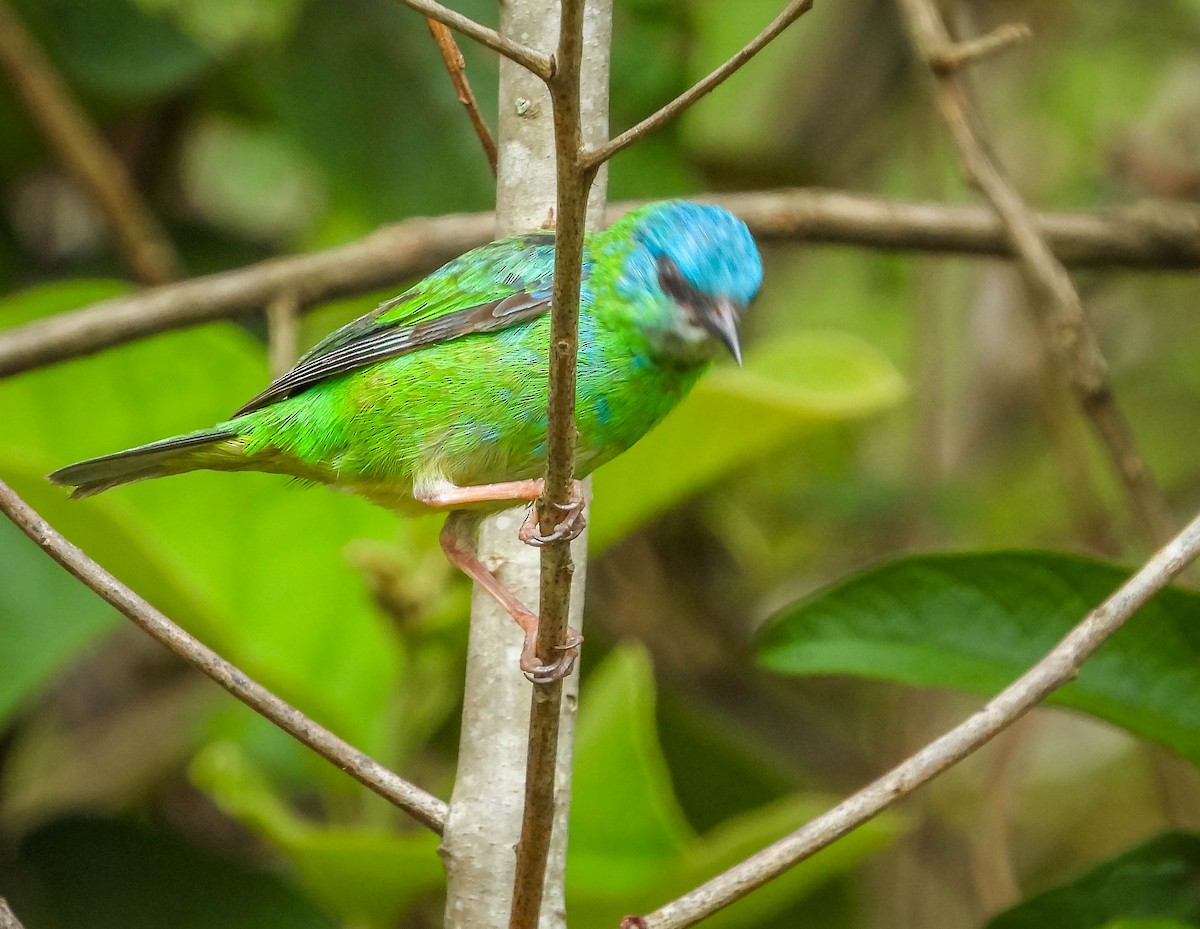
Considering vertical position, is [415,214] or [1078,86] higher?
[1078,86]

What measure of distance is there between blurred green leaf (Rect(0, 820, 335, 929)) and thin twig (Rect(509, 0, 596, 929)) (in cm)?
186

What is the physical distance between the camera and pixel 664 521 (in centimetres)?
441

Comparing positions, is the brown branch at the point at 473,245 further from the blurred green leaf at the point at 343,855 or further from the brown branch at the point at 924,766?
the brown branch at the point at 924,766

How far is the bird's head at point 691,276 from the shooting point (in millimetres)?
2067

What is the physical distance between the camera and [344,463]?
2459 millimetres

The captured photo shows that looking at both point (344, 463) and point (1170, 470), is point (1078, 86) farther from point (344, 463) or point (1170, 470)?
point (344, 463)

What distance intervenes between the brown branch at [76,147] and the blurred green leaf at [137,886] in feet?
4.55

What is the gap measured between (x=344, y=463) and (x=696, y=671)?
7.12 feet

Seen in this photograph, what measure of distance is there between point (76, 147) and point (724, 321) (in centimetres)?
218

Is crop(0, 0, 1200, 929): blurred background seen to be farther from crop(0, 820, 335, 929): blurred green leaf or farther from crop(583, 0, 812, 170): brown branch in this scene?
crop(583, 0, 812, 170): brown branch

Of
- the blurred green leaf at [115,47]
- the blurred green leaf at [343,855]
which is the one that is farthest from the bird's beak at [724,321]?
the blurred green leaf at [115,47]

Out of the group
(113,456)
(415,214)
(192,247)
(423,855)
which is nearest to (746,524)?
(415,214)

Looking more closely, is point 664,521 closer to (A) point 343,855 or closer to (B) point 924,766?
(A) point 343,855

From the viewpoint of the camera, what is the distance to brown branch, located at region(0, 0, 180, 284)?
11.3 feet
